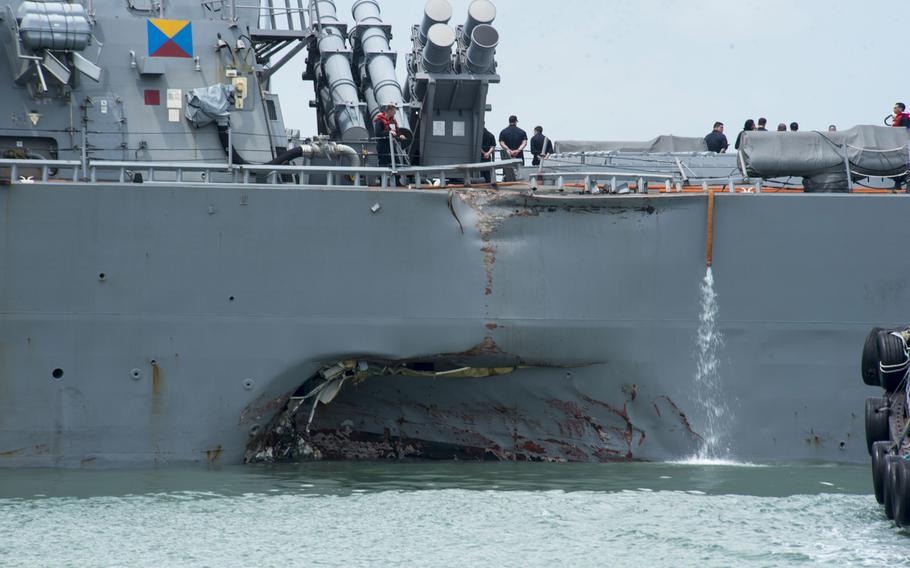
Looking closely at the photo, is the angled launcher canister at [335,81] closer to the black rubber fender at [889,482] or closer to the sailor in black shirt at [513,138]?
the sailor in black shirt at [513,138]

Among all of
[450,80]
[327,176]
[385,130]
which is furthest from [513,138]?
[327,176]

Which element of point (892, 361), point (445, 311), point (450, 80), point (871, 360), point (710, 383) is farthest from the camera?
point (450, 80)

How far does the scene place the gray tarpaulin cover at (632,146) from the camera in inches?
706

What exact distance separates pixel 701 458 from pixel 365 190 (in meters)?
4.81

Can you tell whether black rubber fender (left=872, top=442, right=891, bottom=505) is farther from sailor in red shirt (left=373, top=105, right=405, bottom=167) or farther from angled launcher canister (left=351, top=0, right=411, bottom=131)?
angled launcher canister (left=351, top=0, right=411, bottom=131)

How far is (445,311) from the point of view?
46.2ft

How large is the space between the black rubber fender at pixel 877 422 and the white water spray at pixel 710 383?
2.12 meters

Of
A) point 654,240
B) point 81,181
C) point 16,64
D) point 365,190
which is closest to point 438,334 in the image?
point 365,190

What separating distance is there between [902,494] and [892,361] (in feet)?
5.71

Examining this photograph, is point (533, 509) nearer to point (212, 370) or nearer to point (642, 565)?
point (642, 565)

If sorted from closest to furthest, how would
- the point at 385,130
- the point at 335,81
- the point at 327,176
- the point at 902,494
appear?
the point at 902,494, the point at 327,176, the point at 385,130, the point at 335,81

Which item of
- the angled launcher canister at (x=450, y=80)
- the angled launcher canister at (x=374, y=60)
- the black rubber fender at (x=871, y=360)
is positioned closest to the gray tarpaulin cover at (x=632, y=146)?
the angled launcher canister at (x=450, y=80)

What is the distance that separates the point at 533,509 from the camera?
12.1 metres

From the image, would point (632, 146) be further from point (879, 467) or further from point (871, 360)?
point (879, 467)
